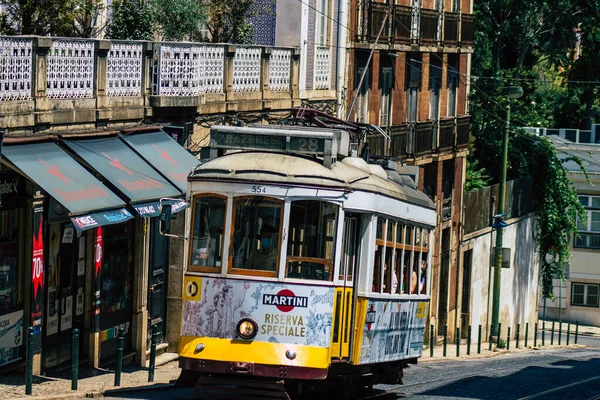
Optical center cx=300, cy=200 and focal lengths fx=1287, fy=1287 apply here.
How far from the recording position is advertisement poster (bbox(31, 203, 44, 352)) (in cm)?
1895

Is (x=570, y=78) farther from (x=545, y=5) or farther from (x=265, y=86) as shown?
(x=265, y=86)

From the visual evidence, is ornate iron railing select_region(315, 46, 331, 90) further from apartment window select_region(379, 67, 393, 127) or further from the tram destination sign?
the tram destination sign

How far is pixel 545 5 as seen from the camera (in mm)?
57094

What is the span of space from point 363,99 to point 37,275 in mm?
17480

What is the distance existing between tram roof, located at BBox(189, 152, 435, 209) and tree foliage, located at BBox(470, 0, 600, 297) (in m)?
33.4

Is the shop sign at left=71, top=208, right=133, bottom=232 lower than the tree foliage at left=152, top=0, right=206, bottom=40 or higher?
lower

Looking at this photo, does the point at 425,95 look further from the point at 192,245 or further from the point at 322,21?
the point at 192,245

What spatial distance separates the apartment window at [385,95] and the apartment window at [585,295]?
2754cm

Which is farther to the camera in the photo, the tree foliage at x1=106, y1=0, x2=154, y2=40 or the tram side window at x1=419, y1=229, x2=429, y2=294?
the tree foliage at x1=106, y1=0, x2=154, y2=40

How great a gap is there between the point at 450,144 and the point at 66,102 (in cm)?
2384

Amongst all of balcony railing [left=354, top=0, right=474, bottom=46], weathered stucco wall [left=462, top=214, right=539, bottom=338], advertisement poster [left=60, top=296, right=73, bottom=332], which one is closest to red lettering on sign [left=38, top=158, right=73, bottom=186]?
advertisement poster [left=60, top=296, right=73, bottom=332]

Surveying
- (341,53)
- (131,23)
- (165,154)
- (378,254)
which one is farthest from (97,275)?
(341,53)

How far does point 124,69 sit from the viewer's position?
21.7 meters

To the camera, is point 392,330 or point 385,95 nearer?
point 392,330
